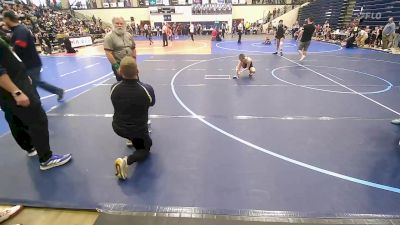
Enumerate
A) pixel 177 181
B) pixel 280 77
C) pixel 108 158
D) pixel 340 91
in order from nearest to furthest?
pixel 177 181
pixel 108 158
pixel 340 91
pixel 280 77

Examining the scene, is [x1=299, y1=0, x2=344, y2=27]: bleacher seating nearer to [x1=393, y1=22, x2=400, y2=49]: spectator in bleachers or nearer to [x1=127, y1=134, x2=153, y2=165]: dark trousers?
[x1=393, y1=22, x2=400, y2=49]: spectator in bleachers

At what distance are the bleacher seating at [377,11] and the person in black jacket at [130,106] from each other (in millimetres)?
17975

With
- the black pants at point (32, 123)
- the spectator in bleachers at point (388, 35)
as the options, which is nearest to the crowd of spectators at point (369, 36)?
the spectator in bleachers at point (388, 35)

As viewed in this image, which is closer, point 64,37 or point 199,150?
point 199,150

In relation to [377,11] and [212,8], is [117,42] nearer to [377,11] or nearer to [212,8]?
[377,11]

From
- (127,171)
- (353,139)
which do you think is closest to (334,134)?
(353,139)

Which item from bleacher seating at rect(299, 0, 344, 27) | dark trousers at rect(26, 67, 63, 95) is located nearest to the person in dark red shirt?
dark trousers at rect(26, 67, 63, 95)

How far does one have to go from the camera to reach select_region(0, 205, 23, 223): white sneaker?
264cm

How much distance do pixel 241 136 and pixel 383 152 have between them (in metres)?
2.06

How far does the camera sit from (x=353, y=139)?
4.25 meters

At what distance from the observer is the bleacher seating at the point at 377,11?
629 inches

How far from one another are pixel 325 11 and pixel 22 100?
28.1m

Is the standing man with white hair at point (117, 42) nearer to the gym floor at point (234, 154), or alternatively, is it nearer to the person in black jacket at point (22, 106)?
the gym floor at point (234, 154)

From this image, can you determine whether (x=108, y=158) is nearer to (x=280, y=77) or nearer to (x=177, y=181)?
(x=177, y=181)
